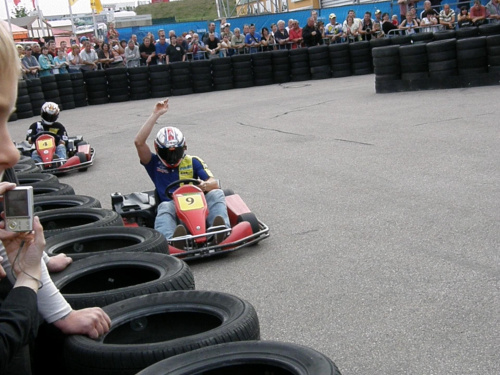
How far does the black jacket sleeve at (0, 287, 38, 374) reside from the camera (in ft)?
6.11

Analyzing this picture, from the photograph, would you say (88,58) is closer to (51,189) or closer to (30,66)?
(30,66)

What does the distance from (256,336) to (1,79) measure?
1494mm

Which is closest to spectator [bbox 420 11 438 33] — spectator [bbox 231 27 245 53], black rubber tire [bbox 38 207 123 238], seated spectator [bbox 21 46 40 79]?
spectator [bbox 231 27 245 53]

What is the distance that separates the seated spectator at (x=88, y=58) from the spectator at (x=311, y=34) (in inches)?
262

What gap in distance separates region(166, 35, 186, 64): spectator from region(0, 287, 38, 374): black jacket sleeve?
21.5m

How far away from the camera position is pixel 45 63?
842 inches

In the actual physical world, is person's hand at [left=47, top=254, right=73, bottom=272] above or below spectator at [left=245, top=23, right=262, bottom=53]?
below

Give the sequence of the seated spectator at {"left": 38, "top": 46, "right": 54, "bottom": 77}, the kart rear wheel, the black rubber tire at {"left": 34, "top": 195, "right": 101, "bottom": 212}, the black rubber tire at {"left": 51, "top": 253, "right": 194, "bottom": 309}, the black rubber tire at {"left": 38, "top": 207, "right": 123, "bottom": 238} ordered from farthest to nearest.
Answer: the seated spectator at {"left": 38, "top": 46, "right": 54, "bottom": 77} < the kart rear wheel < the black rubber tire at {"left": 34, "top": 195, "right": 101, "bottom": 212} < the black rubber tire at {"left": 38, "top": 207, "right": 123, "bottom": 238} < the black rubber tire at {"left": 51, "top": 253, "right": 194, "bottom": 309}

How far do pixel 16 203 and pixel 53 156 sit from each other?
9304 millimetres

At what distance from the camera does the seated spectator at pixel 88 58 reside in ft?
73.1

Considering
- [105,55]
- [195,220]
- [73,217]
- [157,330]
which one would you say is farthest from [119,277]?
[105,55]

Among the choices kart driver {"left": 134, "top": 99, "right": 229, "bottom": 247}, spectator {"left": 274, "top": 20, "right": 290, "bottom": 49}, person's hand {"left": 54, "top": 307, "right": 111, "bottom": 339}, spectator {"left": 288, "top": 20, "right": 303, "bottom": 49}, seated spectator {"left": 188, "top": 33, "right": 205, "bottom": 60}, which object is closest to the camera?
person's hand {"left": 54, "top": 307, "right": 111, "bottom": 339}

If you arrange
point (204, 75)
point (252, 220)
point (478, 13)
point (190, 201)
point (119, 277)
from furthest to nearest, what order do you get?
point (204, 75) < point (478, 13) < point (190, 201) < point (252, 220) < point (119, 277)

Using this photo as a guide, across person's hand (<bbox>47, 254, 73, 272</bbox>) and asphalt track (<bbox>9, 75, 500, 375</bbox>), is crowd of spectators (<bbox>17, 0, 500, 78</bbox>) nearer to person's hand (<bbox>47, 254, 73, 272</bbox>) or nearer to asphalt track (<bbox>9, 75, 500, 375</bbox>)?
asphalt track (<bbox>9, 75, 500, 375</bbox>)
